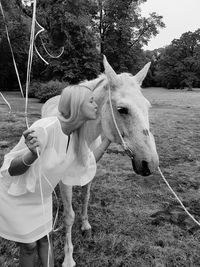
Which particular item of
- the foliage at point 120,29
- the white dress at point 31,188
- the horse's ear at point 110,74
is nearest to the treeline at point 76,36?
the foliage at point 120,29

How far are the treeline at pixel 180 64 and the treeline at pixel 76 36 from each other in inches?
653

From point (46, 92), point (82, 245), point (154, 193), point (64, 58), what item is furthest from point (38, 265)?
point (64, 58)

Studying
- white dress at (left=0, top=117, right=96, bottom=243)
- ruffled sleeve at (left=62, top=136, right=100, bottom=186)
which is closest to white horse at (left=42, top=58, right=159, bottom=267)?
ruffled sleeve at (left=62, top=136, right=100, bottom=186)

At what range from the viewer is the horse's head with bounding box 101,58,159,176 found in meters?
2.11

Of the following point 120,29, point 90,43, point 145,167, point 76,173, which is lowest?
point 76,173

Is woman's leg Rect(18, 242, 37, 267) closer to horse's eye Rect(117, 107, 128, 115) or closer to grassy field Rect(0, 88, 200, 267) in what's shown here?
grassy field Rect(0, 88, 200, 267)

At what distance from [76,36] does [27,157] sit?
22878 millimetres

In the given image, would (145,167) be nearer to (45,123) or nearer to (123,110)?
(123,110)

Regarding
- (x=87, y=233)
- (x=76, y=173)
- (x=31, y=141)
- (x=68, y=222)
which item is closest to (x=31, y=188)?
(x=31, y=141)

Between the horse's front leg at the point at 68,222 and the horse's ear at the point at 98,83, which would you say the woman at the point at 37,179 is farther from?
the horse's ear at the point at 98,83

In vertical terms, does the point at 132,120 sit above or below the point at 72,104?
below

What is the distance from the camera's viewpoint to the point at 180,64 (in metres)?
49.8

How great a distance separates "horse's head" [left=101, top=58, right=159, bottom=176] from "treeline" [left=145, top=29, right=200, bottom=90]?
49.8 m

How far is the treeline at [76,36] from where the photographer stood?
21125 millimetres
